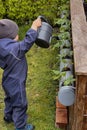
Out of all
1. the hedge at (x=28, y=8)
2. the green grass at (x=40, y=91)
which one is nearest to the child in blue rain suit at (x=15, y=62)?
the green grass at (x=40, y=91)

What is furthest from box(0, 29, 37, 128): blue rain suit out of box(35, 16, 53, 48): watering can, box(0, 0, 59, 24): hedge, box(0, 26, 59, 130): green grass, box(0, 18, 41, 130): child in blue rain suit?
box(0, 0, 59, 24): hedge

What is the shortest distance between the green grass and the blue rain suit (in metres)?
0.44

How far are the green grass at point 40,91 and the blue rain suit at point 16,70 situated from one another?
0.44 metres

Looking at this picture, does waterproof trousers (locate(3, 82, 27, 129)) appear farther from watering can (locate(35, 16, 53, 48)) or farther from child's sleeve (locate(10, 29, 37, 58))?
watering can (locate(35, 16, 53, 48))

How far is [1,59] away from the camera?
3613mm

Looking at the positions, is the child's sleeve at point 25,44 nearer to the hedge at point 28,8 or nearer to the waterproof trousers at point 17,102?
the waterproof trousers at point 17,102

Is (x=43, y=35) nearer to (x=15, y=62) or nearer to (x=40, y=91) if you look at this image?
(x=15, y=62)

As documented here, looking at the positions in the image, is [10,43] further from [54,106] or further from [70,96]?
[54,106]

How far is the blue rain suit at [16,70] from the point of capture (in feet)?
11.4

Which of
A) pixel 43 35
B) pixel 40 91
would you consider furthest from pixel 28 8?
pixel 43 35

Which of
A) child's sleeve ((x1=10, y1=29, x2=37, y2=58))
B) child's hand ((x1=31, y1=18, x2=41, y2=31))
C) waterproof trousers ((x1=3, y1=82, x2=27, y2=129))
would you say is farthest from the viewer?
waterproof trousers ((x1=3, y1=82, x2=27, y2=129))

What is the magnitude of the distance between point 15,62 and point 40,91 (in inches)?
56.2

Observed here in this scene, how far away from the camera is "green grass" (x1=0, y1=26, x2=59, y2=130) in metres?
4.31

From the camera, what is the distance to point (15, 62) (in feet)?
11.8
